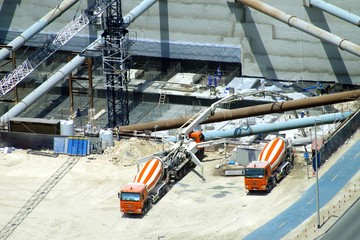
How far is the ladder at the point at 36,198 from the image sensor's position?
117875mm

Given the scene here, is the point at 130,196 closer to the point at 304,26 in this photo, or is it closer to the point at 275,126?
the point at 275,126

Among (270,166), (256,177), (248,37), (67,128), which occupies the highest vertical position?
(248,37)

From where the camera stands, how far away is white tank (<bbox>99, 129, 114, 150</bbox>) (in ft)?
442

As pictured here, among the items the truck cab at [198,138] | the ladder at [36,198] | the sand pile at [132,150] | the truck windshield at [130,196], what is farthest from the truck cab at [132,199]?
the truck cab at [198,138]

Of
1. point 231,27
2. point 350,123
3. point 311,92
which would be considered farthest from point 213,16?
point 350,123

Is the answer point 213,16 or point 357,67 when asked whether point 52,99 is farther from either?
point 357,67

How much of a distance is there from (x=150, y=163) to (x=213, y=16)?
35.8 meters

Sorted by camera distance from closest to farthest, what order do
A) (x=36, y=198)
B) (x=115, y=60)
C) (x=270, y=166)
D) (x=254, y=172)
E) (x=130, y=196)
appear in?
1. (x=130, y=196)
2. (x=254, y=172)
3. (x=270, y=166)
4. (x=36, y=198)
5. (x=115, y=60)

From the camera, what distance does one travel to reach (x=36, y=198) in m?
125

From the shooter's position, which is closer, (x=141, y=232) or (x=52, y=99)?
(x=141, y=232)

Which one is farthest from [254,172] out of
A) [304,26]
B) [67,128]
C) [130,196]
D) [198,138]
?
[304,26]

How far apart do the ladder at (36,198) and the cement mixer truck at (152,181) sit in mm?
8420

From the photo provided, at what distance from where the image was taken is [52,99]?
6152 inches

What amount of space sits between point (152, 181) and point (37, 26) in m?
38.6
